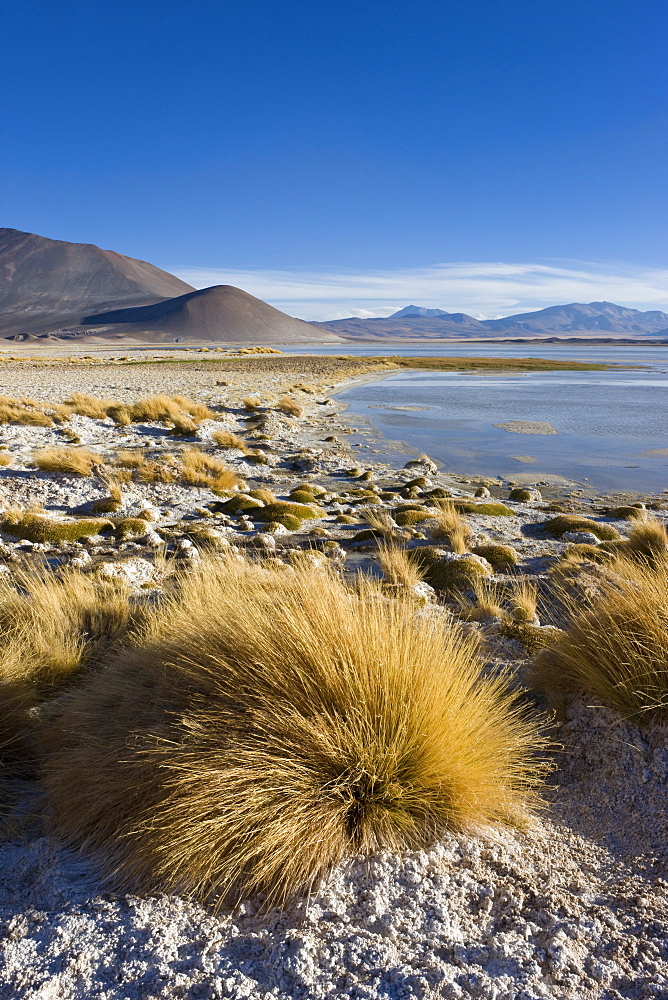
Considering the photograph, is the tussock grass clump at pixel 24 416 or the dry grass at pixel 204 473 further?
the tussock grass clump at pixel 24 416

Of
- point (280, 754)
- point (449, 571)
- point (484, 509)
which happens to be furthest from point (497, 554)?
point (280, 754)

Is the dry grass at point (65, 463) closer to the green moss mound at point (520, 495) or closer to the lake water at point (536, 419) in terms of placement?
the green moss mound at point (520, 495)

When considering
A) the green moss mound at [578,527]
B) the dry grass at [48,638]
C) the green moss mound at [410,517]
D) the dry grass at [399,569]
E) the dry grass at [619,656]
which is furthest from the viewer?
the green moss mound at [410,517]

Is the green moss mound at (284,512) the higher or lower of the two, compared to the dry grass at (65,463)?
lower

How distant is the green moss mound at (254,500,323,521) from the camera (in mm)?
8836


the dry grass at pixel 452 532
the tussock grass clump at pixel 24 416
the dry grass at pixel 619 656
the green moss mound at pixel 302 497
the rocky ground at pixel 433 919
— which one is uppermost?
the dry grass at pixel 619 656

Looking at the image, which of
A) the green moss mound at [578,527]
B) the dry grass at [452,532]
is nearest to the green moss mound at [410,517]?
the dry grass at [452,532]

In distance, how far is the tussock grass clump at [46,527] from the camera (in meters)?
7.54

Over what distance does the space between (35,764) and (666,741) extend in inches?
118

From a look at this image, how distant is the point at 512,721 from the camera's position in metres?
3.08

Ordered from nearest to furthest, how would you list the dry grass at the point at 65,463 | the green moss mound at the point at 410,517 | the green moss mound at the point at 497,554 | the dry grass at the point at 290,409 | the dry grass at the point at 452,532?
1. the green moss mound at the point at 497,554
2. the dry grass at the point at 452,532
3. the green moss mound at the point at 410,517
4. the dry grass at the point at 65,463
5. the dry grass at the point at 290,409

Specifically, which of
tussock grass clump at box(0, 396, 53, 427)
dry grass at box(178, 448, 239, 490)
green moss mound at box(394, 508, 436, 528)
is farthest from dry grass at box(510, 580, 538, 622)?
tussock grass clump at box(0, 396, 53, 427)

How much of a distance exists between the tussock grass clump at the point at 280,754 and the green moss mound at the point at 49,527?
15.9ft

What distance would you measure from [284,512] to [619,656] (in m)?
6.15
